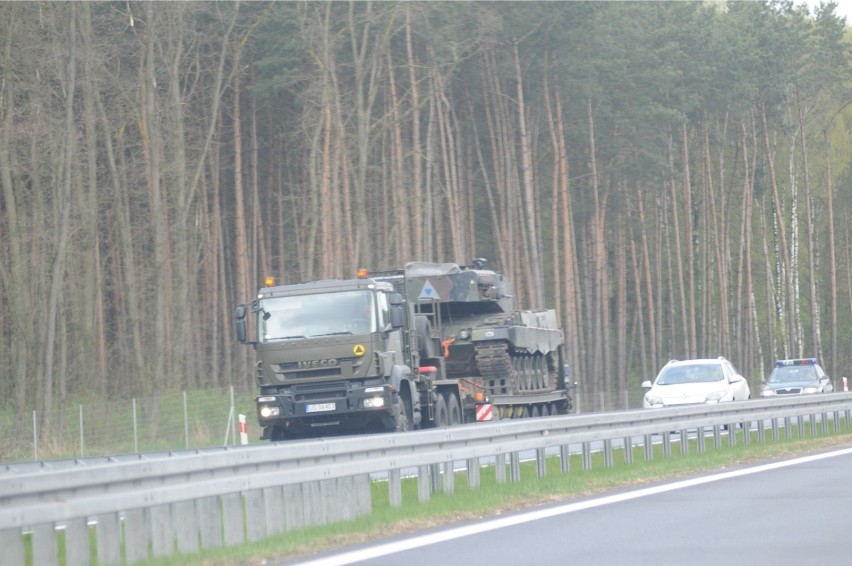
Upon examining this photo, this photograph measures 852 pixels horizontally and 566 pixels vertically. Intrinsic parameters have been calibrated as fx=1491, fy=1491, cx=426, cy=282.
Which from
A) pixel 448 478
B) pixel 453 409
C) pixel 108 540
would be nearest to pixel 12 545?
pixel 108 540

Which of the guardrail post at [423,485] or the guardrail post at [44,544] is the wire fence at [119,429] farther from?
the guardrail post at [44,544]

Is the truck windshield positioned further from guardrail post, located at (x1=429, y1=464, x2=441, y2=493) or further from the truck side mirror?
guardrail post, located at (x1=429, y1=464, x2=441, y2=493)

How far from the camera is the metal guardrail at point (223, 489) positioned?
9.65 m

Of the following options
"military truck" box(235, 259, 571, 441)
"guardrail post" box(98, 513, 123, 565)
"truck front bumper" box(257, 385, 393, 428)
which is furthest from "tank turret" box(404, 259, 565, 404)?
"guardrail post" box(98, 513, 123, 565)

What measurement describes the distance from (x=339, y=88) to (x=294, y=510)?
36059mm

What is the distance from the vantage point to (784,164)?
263ft

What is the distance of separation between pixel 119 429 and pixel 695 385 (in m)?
12.7

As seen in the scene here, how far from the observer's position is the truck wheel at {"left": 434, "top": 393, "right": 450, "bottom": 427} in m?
26.5

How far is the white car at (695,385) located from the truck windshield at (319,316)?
746 cm

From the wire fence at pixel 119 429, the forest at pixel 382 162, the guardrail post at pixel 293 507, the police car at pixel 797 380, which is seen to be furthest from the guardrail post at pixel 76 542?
the police car at pixel 797 380

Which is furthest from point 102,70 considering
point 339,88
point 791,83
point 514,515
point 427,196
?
point 791,83

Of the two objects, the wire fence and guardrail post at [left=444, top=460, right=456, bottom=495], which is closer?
guardrail post at [left=444, top=460, right=456, bottom=495]

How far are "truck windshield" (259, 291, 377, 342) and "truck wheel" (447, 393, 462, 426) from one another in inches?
184

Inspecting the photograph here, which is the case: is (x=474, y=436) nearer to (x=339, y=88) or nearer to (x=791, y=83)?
(x=339, y=88)
